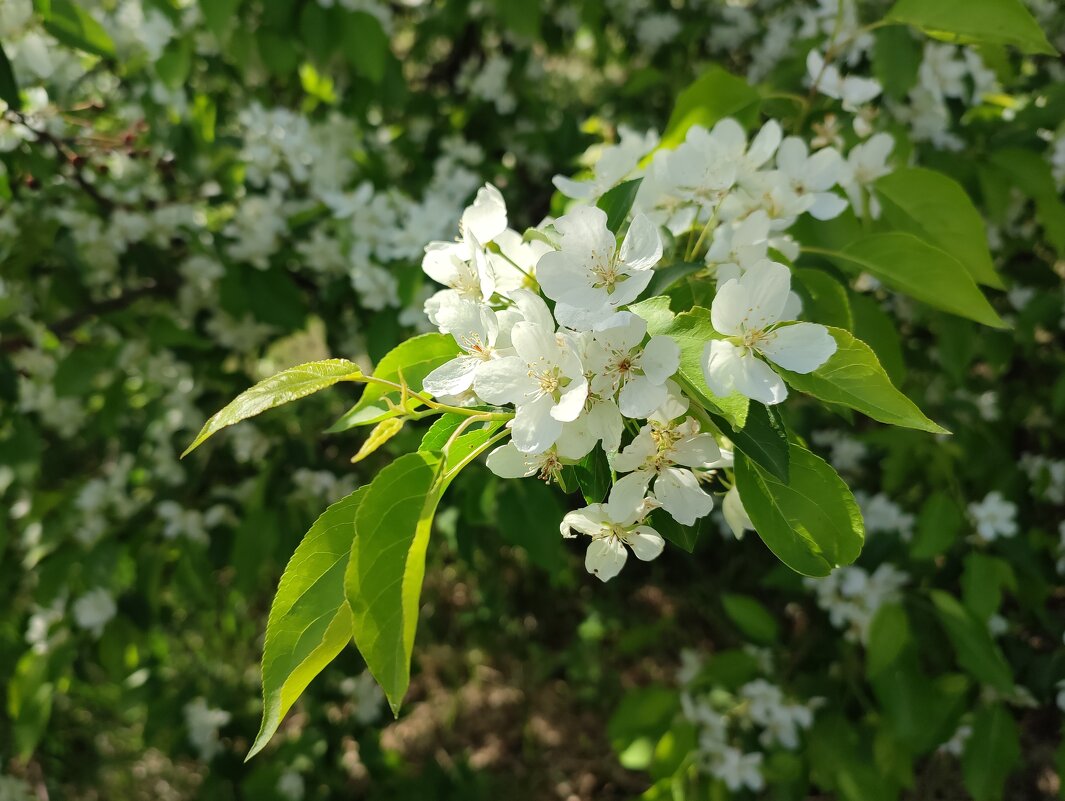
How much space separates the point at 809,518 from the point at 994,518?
1524mm

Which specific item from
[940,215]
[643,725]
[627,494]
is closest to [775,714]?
[643,725]

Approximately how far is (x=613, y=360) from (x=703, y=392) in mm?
88

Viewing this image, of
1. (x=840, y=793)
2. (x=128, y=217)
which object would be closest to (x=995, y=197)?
(x=840, y=793)

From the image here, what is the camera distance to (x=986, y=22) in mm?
1165

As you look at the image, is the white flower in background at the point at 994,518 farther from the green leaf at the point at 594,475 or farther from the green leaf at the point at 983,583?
the green leaf at the point at 594,475

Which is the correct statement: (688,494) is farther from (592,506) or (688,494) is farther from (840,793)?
(840,793)

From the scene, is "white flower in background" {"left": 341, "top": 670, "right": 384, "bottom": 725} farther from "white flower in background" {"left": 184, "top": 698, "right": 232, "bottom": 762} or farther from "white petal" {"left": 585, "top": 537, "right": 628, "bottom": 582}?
"white petal" {"left": 585, "top": 537, "right": 628, "bottom": 582}

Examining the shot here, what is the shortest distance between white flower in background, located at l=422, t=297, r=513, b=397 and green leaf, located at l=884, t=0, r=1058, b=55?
0.86 m

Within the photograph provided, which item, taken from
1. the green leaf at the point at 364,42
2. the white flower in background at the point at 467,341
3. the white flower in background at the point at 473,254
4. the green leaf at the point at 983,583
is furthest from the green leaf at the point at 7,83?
the green leaf at the point at 983,583

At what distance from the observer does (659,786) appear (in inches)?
80.9

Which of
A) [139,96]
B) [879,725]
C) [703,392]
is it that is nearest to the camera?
[703,392]

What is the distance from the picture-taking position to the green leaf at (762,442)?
737 mm

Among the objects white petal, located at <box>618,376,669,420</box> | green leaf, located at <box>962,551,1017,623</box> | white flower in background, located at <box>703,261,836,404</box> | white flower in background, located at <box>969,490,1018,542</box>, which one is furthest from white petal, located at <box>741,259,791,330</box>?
white flower in background, located at <box>969,490,1018,542</box>

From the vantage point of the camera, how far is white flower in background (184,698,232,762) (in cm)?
246
